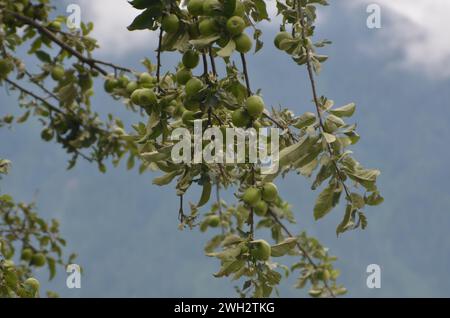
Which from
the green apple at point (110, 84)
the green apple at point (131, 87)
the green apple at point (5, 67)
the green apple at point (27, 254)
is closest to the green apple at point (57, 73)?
the green apple at point (5, 67)

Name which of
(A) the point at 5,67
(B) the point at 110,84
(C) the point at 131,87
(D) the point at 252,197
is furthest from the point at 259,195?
(A) the point at 5,67

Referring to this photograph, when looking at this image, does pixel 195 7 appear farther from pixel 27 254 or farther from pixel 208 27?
pixel 27 254

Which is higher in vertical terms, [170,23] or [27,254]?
[27,254]

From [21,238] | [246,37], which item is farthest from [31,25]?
[246,37]

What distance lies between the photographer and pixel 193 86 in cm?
163

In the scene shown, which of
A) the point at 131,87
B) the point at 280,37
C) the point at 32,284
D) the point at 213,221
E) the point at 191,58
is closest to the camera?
the point at 191,58

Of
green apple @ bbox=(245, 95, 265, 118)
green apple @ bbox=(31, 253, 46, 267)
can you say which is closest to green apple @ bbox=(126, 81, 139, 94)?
green apple @ bbox=(31, 253, 46, 267)

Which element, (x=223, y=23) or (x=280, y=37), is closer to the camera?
(x=223, y=23)

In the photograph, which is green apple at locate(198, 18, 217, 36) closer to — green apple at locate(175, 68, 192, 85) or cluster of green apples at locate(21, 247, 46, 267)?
green apple at locate(175, 68, 192, 85)

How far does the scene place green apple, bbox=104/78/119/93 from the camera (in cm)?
357

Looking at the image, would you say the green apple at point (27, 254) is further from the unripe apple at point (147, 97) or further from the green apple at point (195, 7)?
the green apple at point (195, 7)

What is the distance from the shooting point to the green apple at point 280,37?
1819mm

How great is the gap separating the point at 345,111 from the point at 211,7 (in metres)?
0.48
